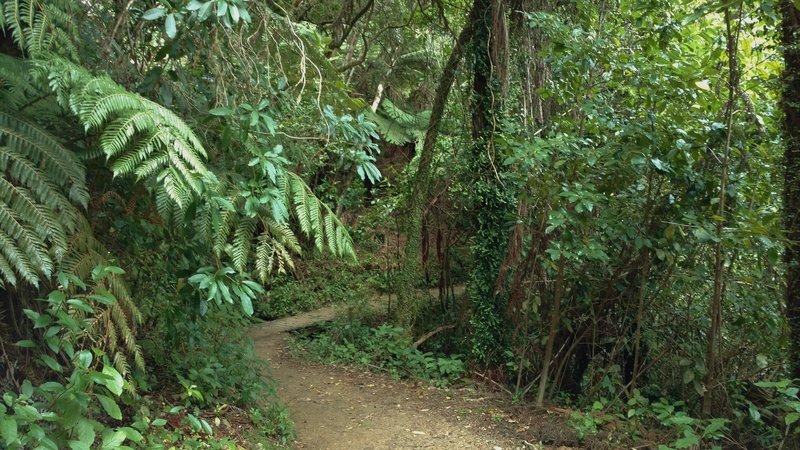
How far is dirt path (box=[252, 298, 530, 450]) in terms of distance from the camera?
6.33 meters

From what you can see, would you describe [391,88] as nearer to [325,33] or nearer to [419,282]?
[325,33]

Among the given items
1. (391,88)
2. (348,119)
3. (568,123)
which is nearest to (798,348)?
(568,123)

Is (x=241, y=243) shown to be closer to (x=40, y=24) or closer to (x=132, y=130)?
(x=132, y=130)

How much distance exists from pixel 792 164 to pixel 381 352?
5.77 metres

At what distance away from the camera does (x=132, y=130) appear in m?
3.03

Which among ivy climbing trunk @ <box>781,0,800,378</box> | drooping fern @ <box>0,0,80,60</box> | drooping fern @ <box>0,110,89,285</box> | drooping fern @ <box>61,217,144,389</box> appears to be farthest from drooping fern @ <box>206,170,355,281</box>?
ivy climbing trunk @ <box>781,0,800,378</box>

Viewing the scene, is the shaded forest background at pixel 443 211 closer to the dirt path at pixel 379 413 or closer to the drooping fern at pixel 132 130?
the drooping fern at pixel 132 130

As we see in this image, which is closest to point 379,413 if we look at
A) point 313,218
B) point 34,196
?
point 313,218

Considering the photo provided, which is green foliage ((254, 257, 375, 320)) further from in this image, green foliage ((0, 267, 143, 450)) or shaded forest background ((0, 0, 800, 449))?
green foliage ((0, 267, 143, 450))

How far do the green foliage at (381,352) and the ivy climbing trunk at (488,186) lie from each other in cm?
53

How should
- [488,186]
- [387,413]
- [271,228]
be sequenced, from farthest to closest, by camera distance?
[488,186] < [387,413] < [271,228]

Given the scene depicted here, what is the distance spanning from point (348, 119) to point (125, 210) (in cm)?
150

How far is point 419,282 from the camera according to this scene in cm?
1069

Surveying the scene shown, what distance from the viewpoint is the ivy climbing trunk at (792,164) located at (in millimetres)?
5289
